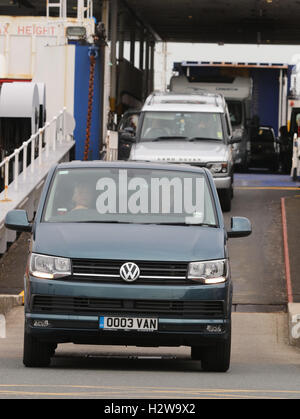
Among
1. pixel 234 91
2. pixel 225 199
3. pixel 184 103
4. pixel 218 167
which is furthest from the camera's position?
pixel 234 91

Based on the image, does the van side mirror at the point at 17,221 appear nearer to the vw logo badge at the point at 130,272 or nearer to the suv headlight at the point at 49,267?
the suv headlight at the point at 49,267

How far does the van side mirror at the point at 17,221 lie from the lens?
1030cm

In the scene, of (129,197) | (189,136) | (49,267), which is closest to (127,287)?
(49,267)

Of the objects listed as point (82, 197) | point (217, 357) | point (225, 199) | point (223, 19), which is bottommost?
point (225, 199)

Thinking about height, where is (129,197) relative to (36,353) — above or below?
above

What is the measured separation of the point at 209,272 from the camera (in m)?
9.57

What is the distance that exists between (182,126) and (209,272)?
46.1ft

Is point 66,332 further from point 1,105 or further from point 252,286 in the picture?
point 1,105

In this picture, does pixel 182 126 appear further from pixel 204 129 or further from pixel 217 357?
pixel 217 357

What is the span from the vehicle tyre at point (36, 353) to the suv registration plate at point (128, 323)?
2.40ft

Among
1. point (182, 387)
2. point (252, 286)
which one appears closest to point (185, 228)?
point (182, 387)

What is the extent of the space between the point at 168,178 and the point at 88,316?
1949 millimetres

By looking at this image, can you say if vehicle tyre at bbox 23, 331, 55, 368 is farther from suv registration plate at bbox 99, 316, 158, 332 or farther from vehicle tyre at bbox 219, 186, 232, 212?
vehicle tyre at bbox 219, 186, 232, 212

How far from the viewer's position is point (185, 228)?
33.0 feet
